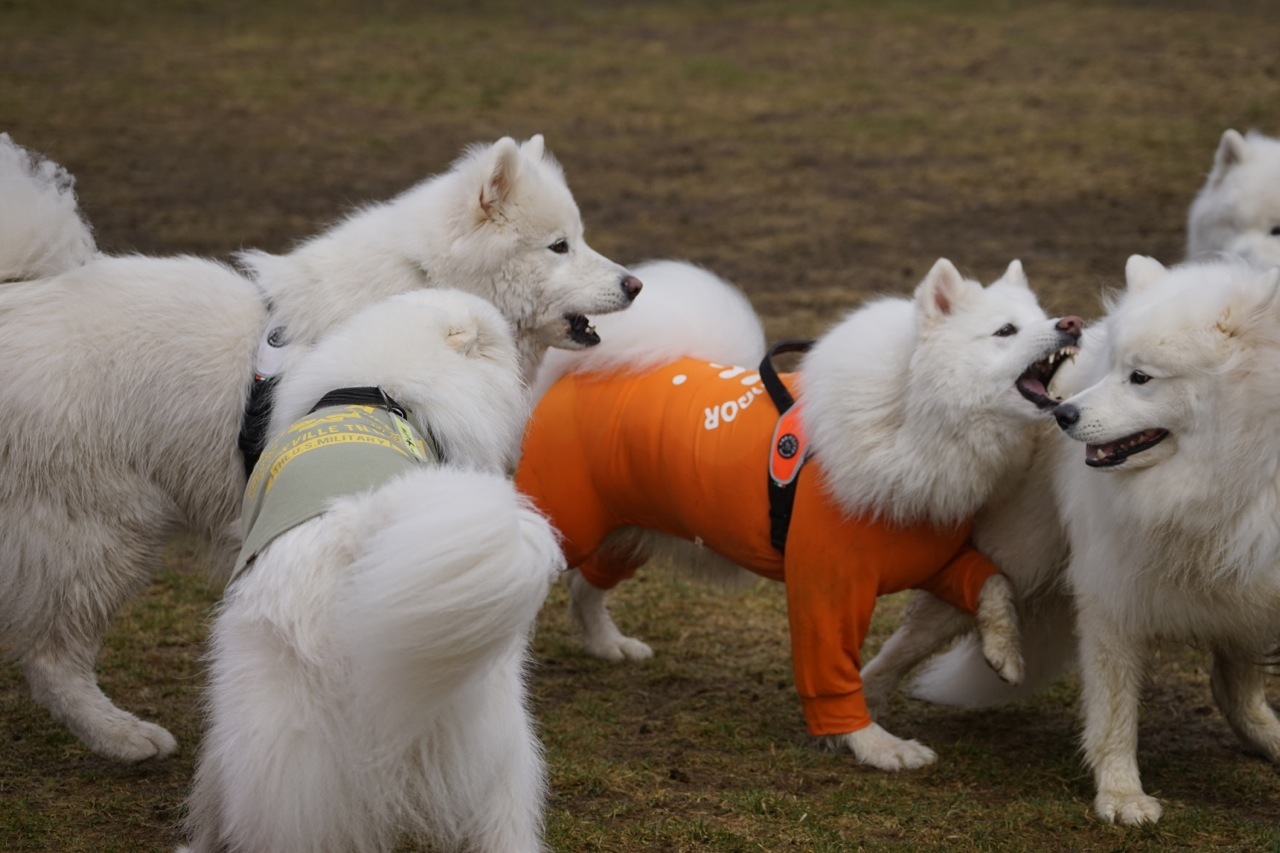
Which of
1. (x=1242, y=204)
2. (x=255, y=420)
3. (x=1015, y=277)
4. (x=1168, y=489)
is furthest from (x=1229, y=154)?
(x=255, y=420)

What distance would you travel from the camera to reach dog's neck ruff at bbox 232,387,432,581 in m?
2.97

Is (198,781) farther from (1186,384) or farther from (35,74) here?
(35,74)

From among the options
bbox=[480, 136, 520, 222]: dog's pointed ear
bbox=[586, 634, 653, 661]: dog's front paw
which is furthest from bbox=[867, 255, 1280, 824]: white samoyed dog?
bbox=[480, 136, 520, 222]: dog's pointed ear

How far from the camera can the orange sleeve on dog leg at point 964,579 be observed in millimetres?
4430

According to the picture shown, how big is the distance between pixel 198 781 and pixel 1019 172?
11759mm

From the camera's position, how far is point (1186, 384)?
3.62m

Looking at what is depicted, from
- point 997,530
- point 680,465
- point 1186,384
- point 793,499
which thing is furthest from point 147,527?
point 1186,384

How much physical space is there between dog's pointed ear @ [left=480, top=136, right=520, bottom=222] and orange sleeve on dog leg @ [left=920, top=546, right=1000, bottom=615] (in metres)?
1.97

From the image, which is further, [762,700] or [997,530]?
[762,700]

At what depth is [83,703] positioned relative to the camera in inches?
169

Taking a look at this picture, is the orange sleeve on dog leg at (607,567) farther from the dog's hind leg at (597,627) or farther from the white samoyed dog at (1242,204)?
the white samoyed dog at (1242,204)

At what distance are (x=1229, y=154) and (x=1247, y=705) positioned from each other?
3506 mm

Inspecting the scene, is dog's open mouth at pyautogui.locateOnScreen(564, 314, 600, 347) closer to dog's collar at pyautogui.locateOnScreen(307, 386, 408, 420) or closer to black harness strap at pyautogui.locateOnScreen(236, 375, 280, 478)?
black harness strap at pyautogui.locateOnScreen(236, 375, 280, 478)

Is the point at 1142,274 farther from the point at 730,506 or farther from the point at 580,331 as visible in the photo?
the point at 580,331
